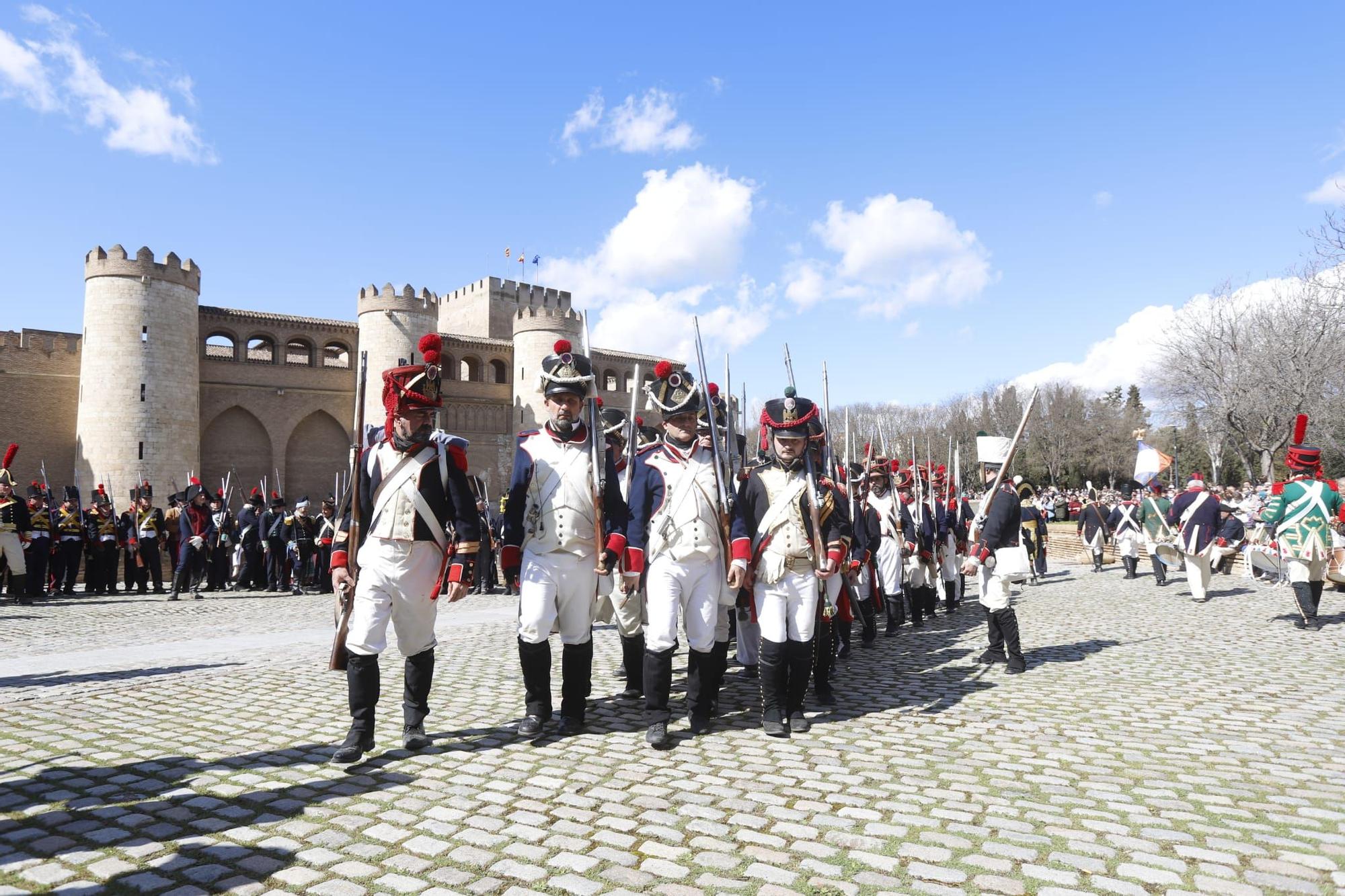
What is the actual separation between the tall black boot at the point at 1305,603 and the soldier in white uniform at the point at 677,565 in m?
8.16

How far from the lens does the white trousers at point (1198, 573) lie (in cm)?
1273

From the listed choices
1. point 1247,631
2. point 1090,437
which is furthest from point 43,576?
point 1090,437

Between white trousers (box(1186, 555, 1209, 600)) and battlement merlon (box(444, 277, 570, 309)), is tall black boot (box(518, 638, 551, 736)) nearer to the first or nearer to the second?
white trousers (box(1186, 555, 1209, 600))

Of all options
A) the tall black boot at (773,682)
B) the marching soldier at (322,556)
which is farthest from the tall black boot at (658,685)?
the marching soldier at (322,556)

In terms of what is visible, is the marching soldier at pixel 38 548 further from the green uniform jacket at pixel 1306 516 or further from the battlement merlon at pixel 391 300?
the battlement merlon at pixel 391 300

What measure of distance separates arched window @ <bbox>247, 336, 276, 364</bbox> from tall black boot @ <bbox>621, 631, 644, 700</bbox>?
41506 mm

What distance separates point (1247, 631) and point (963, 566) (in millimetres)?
4656

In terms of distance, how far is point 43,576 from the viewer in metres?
14.9

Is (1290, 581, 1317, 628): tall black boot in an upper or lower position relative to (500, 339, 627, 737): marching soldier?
lower

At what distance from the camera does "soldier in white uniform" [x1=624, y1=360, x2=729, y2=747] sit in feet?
16.4

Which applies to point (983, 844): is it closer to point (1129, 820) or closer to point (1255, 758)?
point (1129, 820)

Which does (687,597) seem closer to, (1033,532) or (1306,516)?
(1306,516)

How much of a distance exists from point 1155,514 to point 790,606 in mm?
12840

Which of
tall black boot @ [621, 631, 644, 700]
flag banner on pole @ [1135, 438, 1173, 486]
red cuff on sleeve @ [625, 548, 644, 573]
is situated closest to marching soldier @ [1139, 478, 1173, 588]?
flag banner on pole @ [1135, 438, 1173, 486]
